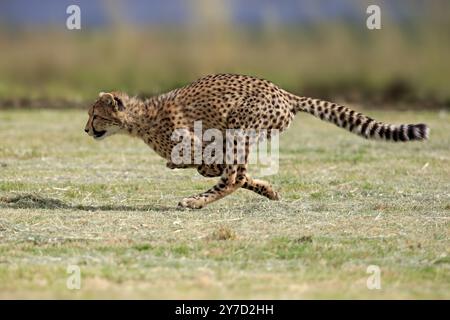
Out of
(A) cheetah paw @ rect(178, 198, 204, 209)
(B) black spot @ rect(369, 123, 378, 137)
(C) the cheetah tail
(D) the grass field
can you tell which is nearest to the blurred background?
(D) the grass field

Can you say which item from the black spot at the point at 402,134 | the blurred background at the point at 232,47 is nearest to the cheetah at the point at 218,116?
the black spot at the point at 402,134

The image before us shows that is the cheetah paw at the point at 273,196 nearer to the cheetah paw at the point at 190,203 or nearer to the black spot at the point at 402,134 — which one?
the cheetah paw at the point at 190,203

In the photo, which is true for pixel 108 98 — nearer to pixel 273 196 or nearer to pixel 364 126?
pixel 273 196

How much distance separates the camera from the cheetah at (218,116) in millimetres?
9328

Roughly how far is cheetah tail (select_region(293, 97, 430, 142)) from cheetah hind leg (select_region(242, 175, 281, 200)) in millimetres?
693

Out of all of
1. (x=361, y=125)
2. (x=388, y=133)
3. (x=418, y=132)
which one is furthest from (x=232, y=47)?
(x=418, y=132)

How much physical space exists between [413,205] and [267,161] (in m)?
3.34

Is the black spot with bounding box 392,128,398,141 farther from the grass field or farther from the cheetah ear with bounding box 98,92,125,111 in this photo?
the cheetah ear with bounding box 98,92,125,111

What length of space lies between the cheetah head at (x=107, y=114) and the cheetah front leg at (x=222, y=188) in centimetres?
98

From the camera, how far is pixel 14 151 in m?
12.8

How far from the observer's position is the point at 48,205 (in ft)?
30.2

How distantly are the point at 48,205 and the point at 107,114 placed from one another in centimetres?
98
